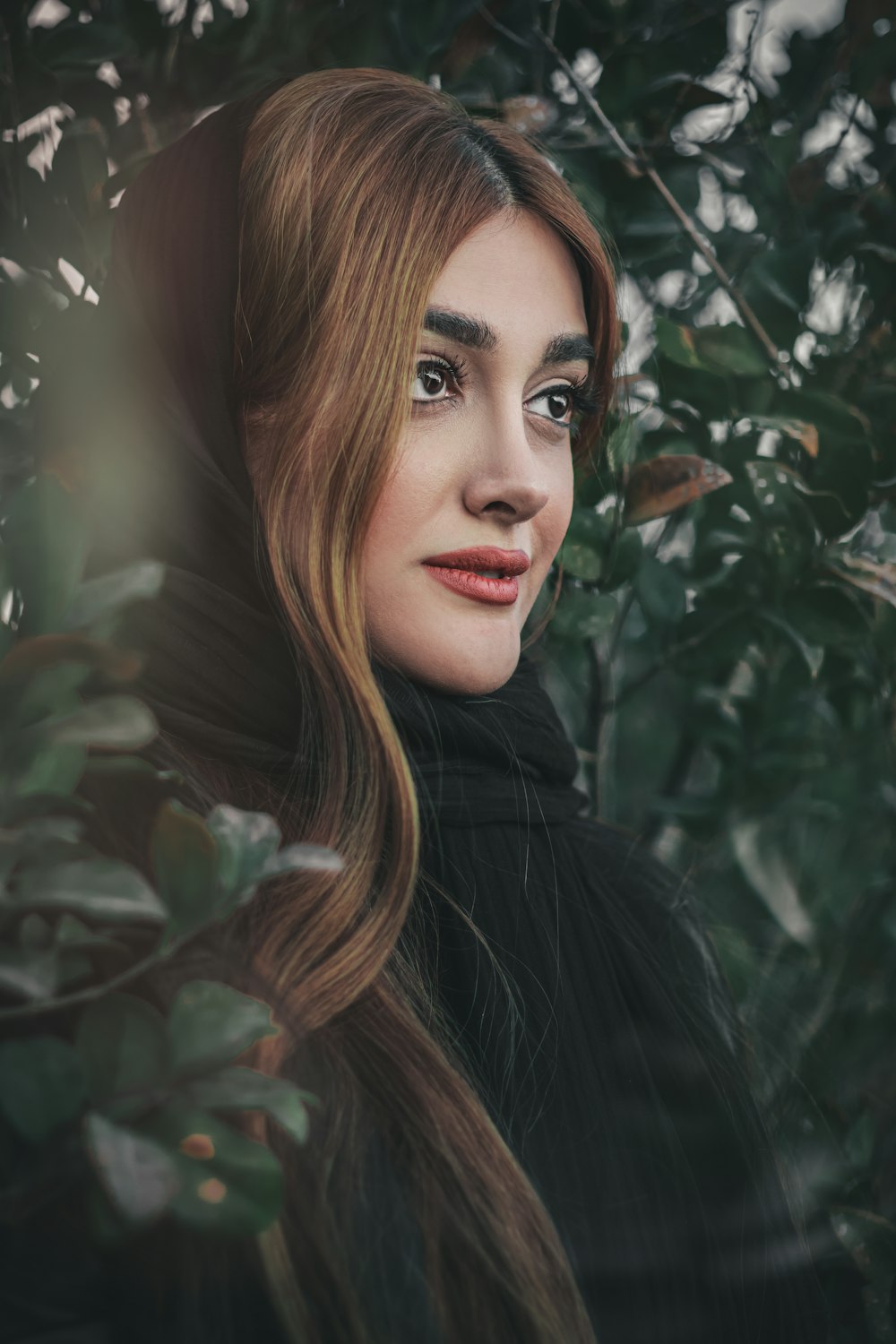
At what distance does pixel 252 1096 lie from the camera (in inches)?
19.4

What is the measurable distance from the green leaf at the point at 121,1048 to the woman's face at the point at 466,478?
0.47 metres

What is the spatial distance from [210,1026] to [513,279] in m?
0.70

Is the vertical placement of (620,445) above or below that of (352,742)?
above

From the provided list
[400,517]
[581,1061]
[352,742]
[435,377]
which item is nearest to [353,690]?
[352,742]

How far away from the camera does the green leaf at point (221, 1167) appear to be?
1.55 ft

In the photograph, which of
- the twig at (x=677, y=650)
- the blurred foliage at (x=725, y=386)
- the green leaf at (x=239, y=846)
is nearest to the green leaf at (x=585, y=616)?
the blurred foliage at (x=725, y=386)

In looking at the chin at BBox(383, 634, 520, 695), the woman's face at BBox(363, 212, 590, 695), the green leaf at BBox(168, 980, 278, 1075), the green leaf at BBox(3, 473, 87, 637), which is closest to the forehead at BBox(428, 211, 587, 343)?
the woman's face at BBox(363, 212, 590, 695)

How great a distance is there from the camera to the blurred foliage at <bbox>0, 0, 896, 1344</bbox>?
3.67 ft

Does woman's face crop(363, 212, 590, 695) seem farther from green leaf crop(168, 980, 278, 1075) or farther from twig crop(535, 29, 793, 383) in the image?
green leaf crop(168, 980, 278, 1075)

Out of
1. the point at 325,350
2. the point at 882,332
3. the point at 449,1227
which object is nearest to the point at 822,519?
the point at 882,332

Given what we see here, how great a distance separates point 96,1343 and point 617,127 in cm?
125

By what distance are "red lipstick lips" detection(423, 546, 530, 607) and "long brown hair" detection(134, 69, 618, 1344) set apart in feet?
0.27

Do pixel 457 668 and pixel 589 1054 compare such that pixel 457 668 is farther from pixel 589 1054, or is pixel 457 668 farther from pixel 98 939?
pixel 98 939

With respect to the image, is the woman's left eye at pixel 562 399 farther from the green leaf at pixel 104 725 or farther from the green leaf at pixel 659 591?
the green leaf at pixel 104 725
